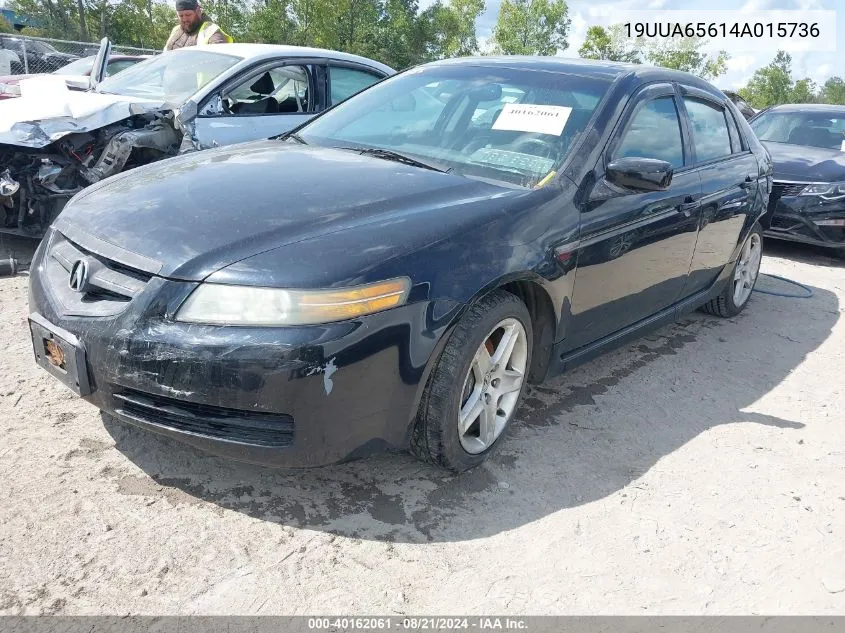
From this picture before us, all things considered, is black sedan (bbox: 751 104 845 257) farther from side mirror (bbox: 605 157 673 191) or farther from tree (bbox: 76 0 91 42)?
tree (bbox: 76 0 91 42)

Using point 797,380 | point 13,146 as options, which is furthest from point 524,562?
point 13,146

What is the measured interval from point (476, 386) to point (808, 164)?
632 centimetres

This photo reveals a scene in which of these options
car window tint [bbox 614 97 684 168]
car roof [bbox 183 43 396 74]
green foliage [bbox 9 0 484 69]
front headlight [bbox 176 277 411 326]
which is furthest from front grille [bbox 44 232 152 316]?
green foliage [bbox 9 0 484 69]

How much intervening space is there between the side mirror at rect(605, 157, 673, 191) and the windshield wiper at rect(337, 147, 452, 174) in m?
0.74

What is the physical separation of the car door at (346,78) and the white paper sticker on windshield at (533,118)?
3116mm

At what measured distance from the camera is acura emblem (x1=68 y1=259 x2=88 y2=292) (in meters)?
2.55

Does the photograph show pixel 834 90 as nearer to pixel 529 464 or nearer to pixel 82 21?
pixel 82 21

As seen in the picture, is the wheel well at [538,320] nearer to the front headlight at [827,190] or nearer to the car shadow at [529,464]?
the car shadow at [529,464]

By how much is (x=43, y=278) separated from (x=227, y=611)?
4.77ft

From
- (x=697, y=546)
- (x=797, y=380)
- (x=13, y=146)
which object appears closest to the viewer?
(x=697, y=546)

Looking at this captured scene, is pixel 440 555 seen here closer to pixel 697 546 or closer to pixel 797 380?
pixel 697 546

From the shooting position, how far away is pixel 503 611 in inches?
89.0

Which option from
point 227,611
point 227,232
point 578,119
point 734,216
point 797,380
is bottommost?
point 797,380

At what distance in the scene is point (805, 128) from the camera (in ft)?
28.2
